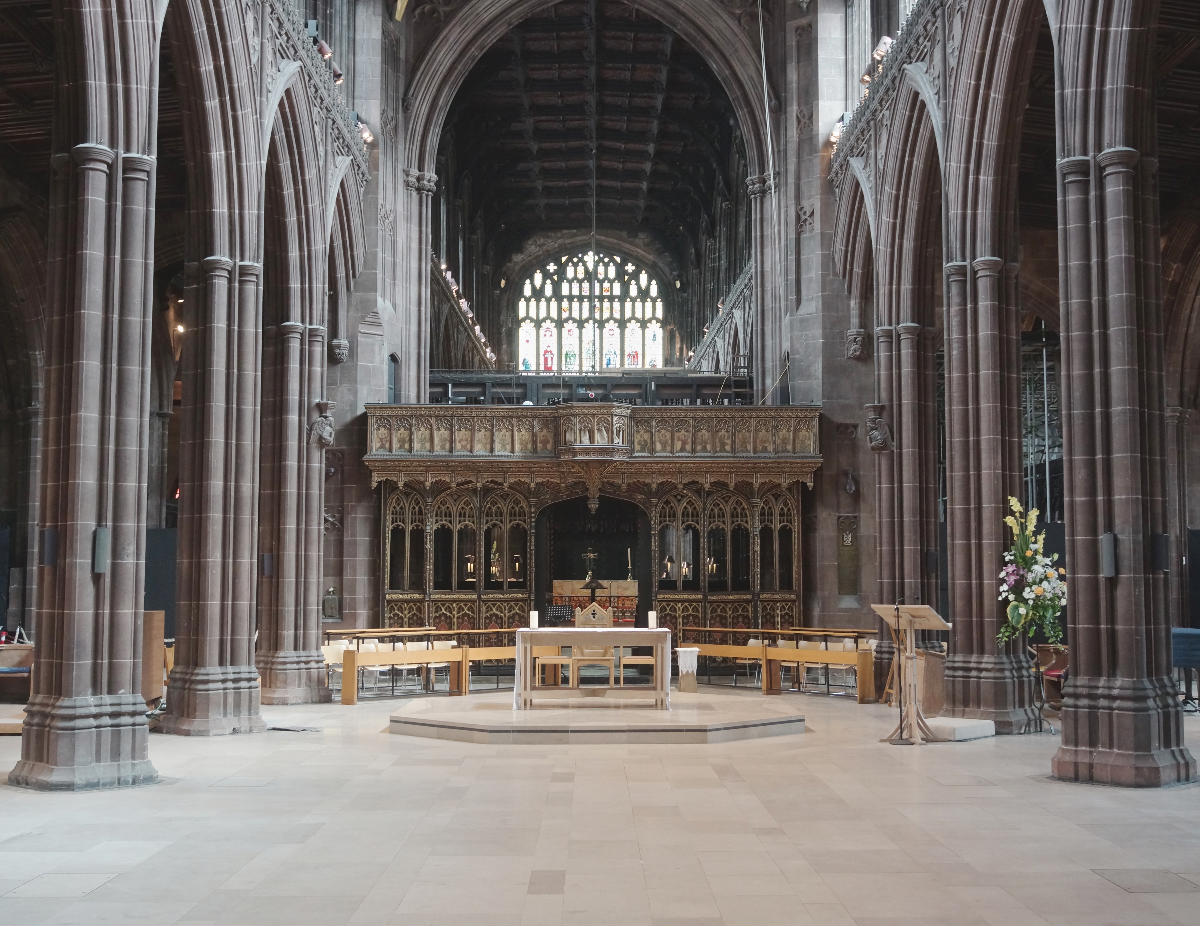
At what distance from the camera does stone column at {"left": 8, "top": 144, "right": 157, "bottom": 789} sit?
11.1m

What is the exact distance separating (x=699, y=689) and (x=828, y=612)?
4.52 metres

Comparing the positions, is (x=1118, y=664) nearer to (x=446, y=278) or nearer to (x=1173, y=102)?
(x=1173, y=102)

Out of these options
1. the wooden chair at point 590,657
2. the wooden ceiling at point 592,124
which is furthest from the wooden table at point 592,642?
the wooden ceiling at point 592,124

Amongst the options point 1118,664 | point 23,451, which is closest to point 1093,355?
point 1118,664

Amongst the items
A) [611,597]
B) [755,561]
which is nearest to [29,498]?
[611,597]

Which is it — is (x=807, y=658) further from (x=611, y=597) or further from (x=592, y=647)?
(x=611, y=597)

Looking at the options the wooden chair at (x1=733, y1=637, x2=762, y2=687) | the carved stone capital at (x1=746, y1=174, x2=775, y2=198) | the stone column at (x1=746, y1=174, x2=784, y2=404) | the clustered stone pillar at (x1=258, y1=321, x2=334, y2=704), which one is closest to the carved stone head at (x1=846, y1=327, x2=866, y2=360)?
the stone column at (x1=746, y1=174, x2=784, y2=404)

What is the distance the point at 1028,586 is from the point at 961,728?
1.99 metres

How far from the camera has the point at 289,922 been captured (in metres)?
6.44

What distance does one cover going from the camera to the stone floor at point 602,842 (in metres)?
6.77

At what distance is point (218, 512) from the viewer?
15484 mm

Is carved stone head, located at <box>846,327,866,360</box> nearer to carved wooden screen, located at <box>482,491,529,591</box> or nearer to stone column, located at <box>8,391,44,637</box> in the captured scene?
carved wooden screen, located at <box>482,491,529,591</box>

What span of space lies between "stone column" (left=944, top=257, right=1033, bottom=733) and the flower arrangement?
0.79 feet

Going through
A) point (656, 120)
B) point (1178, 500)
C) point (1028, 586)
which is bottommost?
point (1028, 586)
